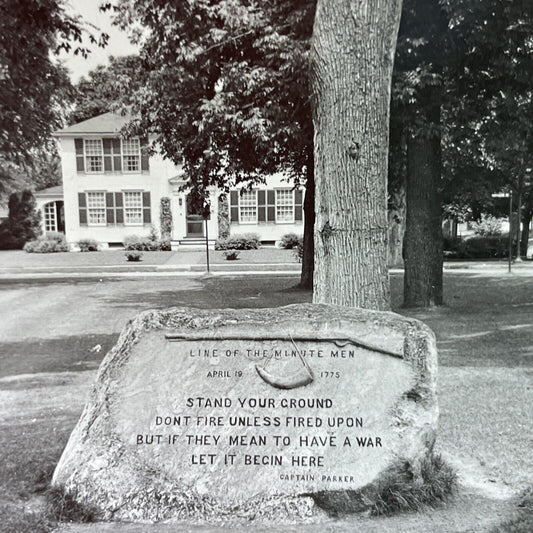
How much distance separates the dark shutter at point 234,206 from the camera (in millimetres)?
38281

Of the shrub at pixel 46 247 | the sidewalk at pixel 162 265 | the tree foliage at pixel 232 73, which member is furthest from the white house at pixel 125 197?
the tree foliage at pixel 232 73

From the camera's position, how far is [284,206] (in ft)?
127

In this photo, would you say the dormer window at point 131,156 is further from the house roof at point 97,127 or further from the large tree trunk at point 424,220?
the large tree trunk at point 424,220

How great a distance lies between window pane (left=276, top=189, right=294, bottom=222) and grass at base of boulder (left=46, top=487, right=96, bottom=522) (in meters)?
34.8

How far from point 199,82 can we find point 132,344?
12197 millimetres

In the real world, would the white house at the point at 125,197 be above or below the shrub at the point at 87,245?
above

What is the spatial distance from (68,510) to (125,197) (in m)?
36.2

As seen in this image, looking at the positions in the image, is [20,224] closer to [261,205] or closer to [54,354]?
[261,205]

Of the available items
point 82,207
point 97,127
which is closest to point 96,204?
point 82,207

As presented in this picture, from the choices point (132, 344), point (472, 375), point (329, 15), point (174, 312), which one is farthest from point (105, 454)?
point (472, 375)

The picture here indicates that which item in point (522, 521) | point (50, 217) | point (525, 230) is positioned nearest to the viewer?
point (522, 521)

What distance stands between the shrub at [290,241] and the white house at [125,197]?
1.07 meters

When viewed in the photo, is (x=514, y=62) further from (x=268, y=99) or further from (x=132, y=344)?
(x=132, y=344)

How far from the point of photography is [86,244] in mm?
38094
